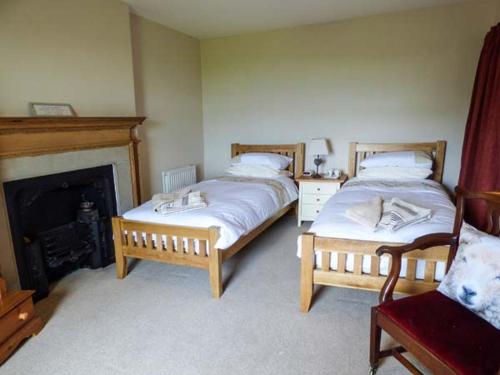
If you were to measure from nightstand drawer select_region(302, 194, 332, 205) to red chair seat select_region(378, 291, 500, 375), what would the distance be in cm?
236

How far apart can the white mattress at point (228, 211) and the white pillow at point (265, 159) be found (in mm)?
545

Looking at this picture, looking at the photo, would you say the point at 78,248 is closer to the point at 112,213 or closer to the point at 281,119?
the point at 112,213

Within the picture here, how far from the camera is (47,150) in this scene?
2.46m

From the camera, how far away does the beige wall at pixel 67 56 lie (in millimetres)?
2326

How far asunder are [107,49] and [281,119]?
2269mm

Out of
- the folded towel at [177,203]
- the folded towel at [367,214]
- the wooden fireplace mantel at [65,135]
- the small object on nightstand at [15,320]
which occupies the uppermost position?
the wooden fireplace mantel at [65,135]

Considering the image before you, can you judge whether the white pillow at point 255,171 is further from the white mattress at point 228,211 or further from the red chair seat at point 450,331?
the red chair seat at point 450,331

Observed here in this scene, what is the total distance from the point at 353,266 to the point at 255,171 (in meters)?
2.20

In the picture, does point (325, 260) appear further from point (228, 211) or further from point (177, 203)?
point (177, 203)

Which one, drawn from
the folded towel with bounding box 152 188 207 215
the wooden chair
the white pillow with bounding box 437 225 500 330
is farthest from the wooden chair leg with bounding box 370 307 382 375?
the folded towel with bounding box 152 188 207 215

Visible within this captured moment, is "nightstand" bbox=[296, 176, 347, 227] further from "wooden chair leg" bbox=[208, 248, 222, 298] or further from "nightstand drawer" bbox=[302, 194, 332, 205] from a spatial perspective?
"wooden chair leg" bbox=[208, 248, 222, 298]

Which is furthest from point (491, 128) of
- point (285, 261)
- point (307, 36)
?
point (307, 36)

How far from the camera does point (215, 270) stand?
237cm

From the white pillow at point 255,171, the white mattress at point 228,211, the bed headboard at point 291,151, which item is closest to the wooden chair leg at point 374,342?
the white mattress at point 228,211
